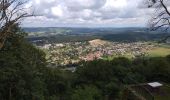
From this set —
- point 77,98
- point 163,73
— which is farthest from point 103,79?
point 77,98

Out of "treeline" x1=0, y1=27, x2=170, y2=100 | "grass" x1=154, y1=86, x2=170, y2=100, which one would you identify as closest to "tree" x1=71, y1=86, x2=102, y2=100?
"treeline" x1=0, y1=27, x2=170, y2=100

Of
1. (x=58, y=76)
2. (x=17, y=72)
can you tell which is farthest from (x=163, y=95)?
(x=58, y=76)

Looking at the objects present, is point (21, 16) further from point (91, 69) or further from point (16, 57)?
point (91, 69)

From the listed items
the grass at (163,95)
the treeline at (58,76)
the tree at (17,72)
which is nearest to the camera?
the grass at (163,95)

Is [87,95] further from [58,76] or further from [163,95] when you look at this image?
[163,95]

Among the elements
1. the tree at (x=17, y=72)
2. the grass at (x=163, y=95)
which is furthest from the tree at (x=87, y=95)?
the grass at (x=163, y=95)

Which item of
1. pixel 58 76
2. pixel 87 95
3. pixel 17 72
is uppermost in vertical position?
pixel 17 72

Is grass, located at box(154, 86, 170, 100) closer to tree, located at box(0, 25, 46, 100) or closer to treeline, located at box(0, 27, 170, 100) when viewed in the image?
treeline, located at box(0, 27, 170, 100)

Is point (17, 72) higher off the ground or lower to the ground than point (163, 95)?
higher

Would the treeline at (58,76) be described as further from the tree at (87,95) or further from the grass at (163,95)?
the grass at (163,95)
